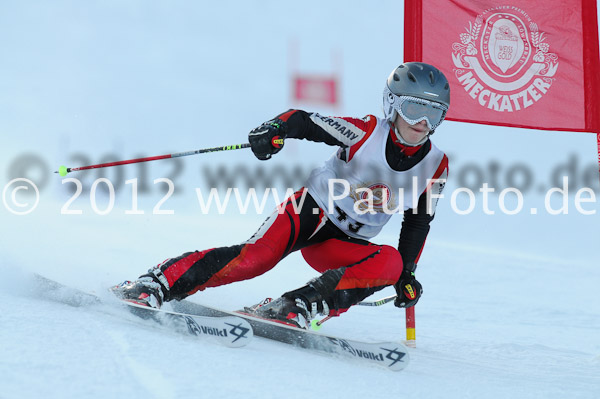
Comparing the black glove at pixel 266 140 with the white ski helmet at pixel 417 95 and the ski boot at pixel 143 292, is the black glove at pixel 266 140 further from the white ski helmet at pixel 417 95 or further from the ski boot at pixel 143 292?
the ski boot at pixel 143 292

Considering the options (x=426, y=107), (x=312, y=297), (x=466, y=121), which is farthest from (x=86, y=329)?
(x=466, y=121)

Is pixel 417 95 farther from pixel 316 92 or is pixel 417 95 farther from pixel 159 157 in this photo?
pixel 316 92

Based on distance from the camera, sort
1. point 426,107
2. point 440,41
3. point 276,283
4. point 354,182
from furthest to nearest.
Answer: point 276,283
point 440,41
point 354,182
point 426,107

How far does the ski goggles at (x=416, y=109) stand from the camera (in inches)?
121

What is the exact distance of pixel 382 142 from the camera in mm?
3193

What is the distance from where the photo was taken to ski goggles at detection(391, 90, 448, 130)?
3.06 metres

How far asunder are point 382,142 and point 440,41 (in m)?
1.74

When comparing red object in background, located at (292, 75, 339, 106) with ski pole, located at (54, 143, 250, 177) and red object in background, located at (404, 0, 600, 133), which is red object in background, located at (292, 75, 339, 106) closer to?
red object in background, located at (404, 0, 600, 133)

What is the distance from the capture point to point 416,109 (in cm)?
307

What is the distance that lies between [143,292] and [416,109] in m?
1.74

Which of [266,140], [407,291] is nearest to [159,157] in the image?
[266,140]

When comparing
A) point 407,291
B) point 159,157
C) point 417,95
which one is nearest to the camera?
point 417,95

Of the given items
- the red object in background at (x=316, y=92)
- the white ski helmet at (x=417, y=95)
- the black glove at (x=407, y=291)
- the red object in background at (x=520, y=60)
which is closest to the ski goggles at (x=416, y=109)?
the white ski helmet at (x=417, y=95)

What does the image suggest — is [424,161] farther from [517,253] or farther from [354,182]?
→ [517,253]
